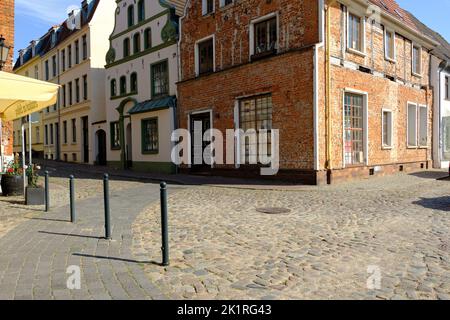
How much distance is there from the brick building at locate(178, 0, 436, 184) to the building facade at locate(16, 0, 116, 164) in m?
12.2

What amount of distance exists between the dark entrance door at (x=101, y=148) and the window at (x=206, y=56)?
12.3 m

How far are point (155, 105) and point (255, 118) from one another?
7134 mm

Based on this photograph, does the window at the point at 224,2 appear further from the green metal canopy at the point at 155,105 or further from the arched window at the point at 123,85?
the arched window at the point at 123,85

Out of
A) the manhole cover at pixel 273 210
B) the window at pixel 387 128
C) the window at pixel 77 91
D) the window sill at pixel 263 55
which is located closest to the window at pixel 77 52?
the window at pixel 77 91

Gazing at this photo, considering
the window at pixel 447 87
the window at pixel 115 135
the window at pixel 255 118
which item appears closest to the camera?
the window at pixel 255 118

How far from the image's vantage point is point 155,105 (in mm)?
20047

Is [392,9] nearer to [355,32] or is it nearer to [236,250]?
[355,32]

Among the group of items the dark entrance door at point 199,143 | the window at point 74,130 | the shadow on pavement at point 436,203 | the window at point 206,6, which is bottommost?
the shadow on pavement at point 436,203

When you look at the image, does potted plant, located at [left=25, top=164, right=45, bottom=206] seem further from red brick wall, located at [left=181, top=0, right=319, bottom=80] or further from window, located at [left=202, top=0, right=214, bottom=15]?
window, located at [left=202, top=0, right=214, bottom=15]

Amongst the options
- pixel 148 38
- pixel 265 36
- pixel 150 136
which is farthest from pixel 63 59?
pixel 265 36

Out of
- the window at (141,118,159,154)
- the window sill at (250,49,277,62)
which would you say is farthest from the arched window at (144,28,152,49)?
the window sill at (250,49,277,62)

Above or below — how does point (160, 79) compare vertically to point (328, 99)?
above

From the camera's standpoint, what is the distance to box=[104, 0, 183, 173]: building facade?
65.0 ft

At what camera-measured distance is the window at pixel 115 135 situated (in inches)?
982
